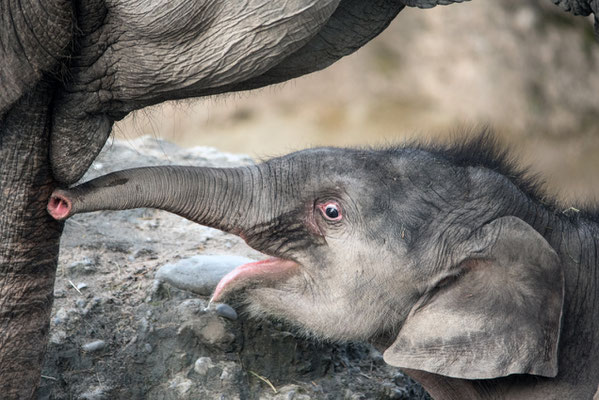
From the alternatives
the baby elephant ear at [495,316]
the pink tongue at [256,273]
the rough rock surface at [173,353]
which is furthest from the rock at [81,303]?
the baby elephant ear at [495,316]

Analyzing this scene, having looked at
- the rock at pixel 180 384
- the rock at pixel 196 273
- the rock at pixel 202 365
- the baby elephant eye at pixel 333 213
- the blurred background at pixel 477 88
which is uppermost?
the baby elephant eye at pixel 333 213

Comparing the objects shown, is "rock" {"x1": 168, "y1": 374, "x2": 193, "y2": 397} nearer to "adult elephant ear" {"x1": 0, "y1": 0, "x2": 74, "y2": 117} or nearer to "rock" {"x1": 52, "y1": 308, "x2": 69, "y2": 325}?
"rock" {"x1": 52, "y1": 308, "x2": 69, "y2": 325}

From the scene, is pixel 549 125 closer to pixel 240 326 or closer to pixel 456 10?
pixel 456 10

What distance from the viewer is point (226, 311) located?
4527 millimetres

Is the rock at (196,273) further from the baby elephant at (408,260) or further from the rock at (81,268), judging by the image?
the baby elephant at (408,260)

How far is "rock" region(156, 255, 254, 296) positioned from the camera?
15.4 ft

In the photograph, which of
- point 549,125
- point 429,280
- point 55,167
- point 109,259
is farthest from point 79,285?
point 549,125

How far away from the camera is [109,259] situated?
508 centimetres

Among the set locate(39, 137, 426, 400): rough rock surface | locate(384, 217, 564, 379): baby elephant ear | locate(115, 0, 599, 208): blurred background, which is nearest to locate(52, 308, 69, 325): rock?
locate(39, 137, 426, 400): rough rock surface

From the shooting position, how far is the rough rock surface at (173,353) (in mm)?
4312

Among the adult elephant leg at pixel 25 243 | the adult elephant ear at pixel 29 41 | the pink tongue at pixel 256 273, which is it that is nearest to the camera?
the adult elephant ear at pixel 29 41

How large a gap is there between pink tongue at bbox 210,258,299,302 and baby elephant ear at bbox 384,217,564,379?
0.49m

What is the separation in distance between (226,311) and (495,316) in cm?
138

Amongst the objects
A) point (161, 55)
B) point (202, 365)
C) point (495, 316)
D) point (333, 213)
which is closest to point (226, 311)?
point (202, 365)
